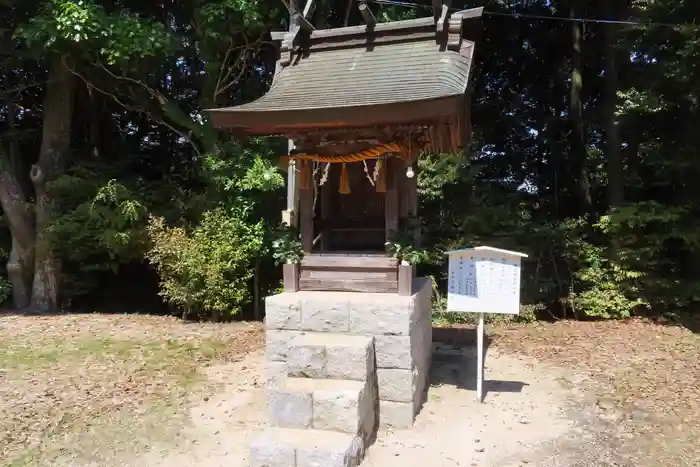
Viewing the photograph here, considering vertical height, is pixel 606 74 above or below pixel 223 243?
above

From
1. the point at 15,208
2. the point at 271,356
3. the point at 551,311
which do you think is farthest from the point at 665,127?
the point at 15,208

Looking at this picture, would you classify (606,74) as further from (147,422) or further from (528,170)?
(147,422)

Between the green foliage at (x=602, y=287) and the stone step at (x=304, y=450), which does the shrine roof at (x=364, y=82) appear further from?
the green foliage at (x=602, y=287)

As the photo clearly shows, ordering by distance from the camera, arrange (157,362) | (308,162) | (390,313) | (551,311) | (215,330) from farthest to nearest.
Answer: (551,311), (215,330), (157,362), (308,162), (390,313)

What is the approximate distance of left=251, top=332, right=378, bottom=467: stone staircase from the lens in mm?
3701

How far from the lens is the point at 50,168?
9938 millimetres

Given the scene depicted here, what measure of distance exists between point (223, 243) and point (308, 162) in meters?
3.73

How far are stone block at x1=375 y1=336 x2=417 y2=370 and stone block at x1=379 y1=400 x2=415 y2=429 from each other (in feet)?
1.25

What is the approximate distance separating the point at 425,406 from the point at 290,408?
1730 mm

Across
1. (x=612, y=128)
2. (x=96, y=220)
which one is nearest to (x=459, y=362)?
(x=612, y=128)

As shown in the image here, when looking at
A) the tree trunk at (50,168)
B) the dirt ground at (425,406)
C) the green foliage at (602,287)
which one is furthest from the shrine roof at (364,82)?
the tree trunk at (50,168)

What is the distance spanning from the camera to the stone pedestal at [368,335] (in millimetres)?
4598

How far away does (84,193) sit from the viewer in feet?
31.2

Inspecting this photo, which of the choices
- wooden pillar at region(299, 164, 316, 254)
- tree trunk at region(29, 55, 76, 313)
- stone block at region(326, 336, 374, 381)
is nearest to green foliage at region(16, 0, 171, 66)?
tree trunk at region(29, 55, 76, 313)
